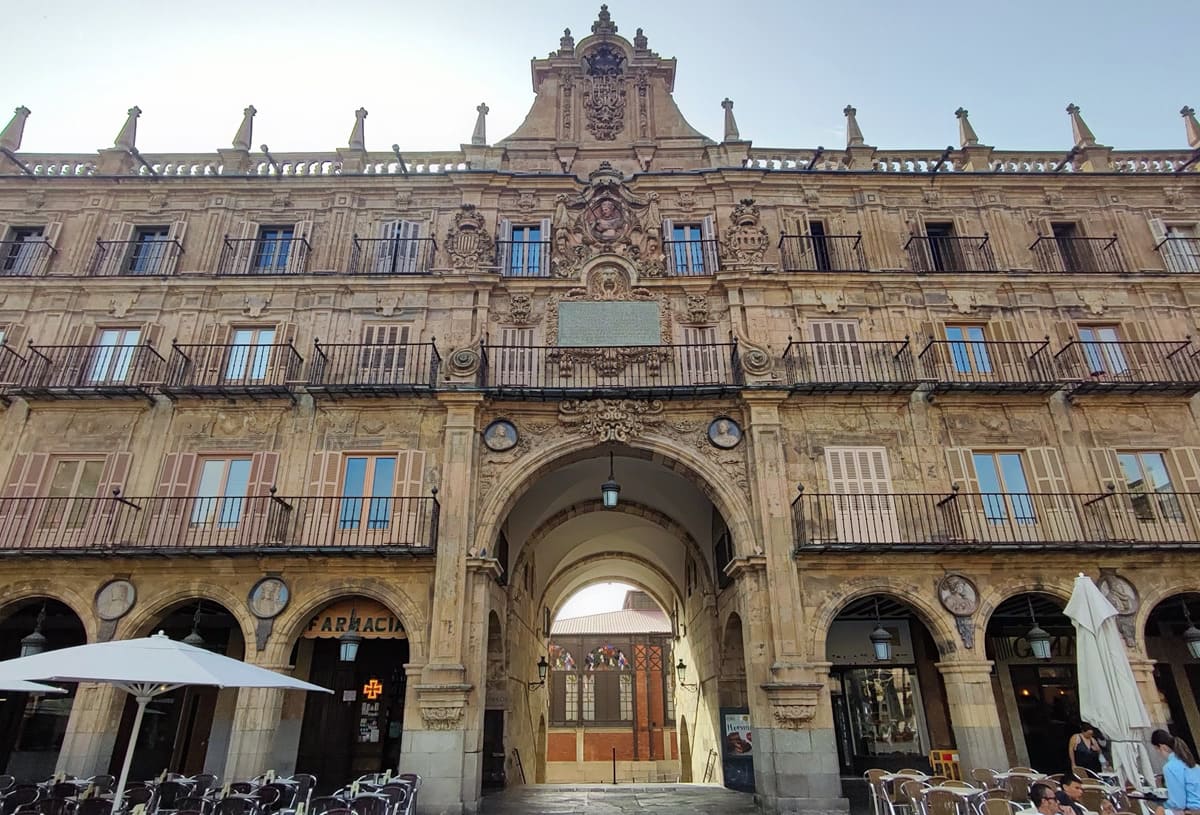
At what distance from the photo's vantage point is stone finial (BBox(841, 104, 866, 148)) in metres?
18.9

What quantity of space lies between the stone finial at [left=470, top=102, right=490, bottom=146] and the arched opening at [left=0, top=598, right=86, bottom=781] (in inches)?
606

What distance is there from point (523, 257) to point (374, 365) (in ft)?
15.6

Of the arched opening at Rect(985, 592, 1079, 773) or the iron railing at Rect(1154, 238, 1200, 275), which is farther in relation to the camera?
the iron railing at Rect(1154, 238, 1200, 275)

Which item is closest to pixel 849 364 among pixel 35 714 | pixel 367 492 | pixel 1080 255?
pixel 1080 255

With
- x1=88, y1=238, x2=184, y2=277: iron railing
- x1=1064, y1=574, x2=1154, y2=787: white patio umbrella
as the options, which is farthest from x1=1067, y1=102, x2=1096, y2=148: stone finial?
x1=88, y1=238, x2=184, y2=277: iron railing

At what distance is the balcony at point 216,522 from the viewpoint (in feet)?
46.7

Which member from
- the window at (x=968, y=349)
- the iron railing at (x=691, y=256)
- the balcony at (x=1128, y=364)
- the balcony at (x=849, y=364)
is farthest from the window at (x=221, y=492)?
the balcony at (x=1128, y=364)

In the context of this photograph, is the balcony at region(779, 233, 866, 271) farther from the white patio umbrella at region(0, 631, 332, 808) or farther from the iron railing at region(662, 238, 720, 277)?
the white patio umbrella at region(0, 631, 332, 808)

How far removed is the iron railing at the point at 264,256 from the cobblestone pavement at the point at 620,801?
44.9ft

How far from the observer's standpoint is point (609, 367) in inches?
635

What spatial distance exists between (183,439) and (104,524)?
7.63 ft

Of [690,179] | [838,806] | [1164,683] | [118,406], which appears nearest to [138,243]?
[118,406]

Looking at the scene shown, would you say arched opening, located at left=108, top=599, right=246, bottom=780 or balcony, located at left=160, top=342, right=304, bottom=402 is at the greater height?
balcony, located at left=160, top=342, right=304, bottom=402

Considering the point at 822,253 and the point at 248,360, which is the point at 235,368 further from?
the point at 822,253
